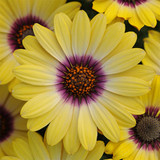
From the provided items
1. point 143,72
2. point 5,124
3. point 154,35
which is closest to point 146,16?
point 154,35

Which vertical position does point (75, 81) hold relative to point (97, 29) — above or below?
below

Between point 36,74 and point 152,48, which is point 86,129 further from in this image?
point 152,48

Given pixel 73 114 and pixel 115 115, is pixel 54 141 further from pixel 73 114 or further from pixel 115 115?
pixel 115 115

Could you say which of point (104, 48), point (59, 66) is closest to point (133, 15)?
point (104, 48)

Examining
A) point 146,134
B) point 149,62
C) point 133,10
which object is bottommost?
point 146,134

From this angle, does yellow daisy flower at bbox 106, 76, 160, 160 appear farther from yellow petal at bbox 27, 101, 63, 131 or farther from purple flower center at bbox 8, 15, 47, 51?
purple flower center at bbox 8, 15, 47, 51
